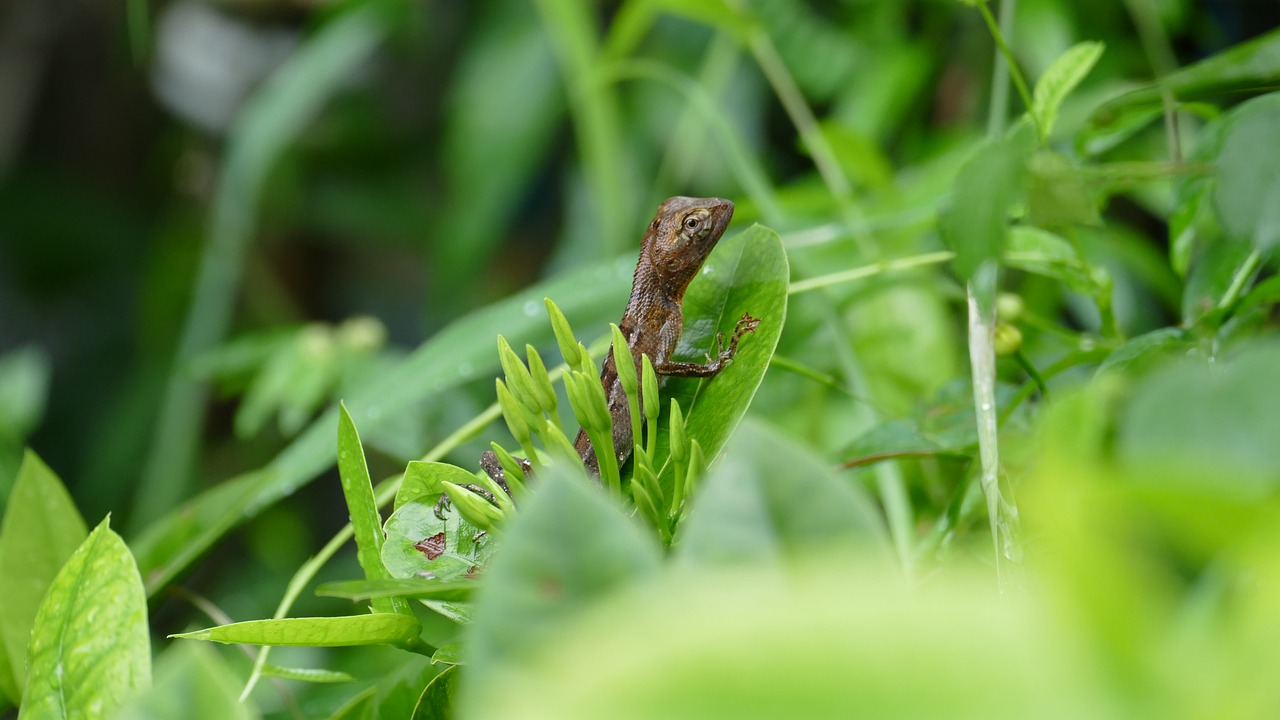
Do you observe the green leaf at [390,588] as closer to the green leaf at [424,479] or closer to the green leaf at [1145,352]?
the green leaf at [424,479]

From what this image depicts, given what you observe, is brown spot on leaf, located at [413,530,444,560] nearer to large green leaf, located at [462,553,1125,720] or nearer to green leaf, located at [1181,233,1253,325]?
large green leaf, located at [462,553,1125,720]

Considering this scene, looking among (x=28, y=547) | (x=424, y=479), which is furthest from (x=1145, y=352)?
(x=28, y=547)

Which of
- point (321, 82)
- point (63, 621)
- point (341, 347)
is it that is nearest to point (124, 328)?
point (321, 82)

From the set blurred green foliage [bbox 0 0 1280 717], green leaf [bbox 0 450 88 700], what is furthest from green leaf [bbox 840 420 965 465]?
green leaf [bbox 0 450 88 700]

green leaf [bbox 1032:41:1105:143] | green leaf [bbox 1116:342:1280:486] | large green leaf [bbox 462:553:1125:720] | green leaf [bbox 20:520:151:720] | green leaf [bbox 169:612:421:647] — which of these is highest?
green leaf [bbox 1032:41:1105:143]

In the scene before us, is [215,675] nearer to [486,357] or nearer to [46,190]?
[486,357]

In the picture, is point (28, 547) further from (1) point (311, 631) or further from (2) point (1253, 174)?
(2) point (1253, 174)

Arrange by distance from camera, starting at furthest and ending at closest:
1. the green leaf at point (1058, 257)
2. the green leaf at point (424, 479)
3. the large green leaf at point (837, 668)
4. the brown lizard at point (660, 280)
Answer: the brown lizard at point (660, 280), the green leaf at point (1058, 257), the green leaf at point (424, 479), the large green leaf at point (837, 668)

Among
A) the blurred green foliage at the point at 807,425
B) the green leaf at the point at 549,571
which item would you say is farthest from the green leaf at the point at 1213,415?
the green leaf at the point at 549,571
